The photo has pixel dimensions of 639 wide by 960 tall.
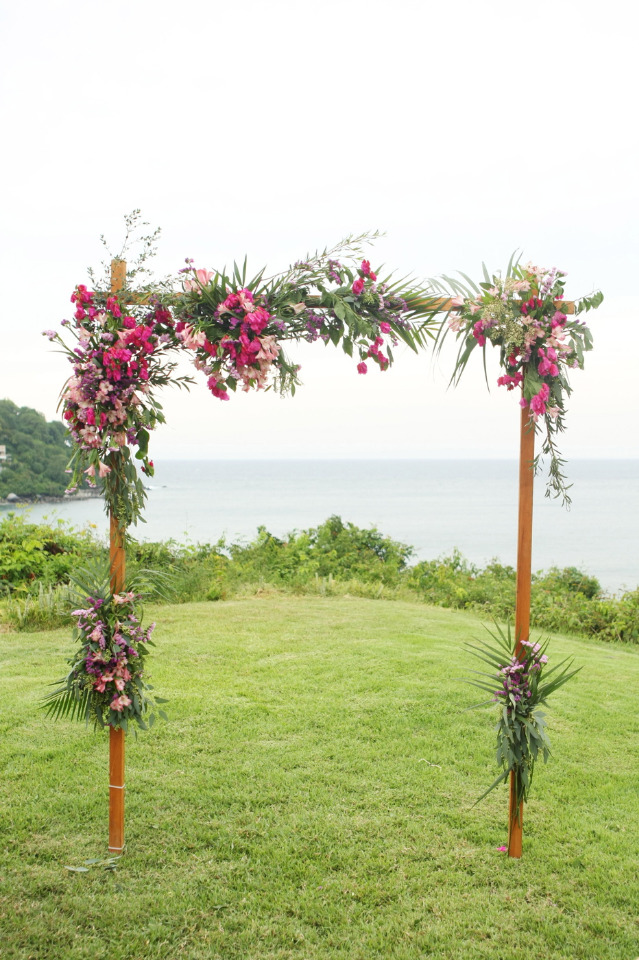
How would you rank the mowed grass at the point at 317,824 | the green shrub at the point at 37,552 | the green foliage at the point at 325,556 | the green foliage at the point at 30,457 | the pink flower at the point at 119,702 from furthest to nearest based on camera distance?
the green foliage at the point at 30,457 < the green foliage at the point at 325,556 < the green shrub at the point at 37,552 < the pink flower at the point at 119,702 < the mowed grass at the point at 317,824

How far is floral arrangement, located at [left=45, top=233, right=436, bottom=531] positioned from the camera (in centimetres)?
264

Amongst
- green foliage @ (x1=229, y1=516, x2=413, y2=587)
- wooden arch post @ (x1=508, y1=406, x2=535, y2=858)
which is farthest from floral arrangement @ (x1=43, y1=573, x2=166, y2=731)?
green foliage @ (x1=229, y1=516, x2=413, y2=587)

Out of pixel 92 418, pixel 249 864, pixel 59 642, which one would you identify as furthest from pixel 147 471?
pixel 59 642

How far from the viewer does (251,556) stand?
8.98m

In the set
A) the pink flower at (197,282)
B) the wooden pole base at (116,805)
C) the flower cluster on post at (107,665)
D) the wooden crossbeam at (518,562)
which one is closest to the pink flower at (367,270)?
the wooden crossbeam at (518,562)

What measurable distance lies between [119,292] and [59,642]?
4139 millimetres

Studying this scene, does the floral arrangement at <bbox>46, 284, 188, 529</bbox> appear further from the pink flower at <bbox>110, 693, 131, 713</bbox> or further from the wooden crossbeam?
the pink flower at <bbox>110, 693, 131, 713</bbox>

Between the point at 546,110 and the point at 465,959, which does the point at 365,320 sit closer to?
the point at 465,959

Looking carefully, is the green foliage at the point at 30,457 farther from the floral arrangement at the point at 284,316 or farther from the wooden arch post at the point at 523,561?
the wooden arch post at the point at 523,561

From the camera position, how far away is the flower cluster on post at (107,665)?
9.11 ft

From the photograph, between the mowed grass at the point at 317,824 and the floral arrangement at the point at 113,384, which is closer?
the mowed grass at the point at 317,824

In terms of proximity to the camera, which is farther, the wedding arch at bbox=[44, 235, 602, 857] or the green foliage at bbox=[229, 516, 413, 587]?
the green foliage at bbox=[229, 516, 413, 587]

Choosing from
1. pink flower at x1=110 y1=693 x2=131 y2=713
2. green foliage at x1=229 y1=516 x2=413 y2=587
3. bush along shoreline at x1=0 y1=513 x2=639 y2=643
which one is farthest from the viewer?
green foliage at x1=229 y1=516 x2=413 y2=587

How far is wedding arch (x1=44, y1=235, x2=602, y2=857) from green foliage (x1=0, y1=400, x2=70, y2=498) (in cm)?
995
